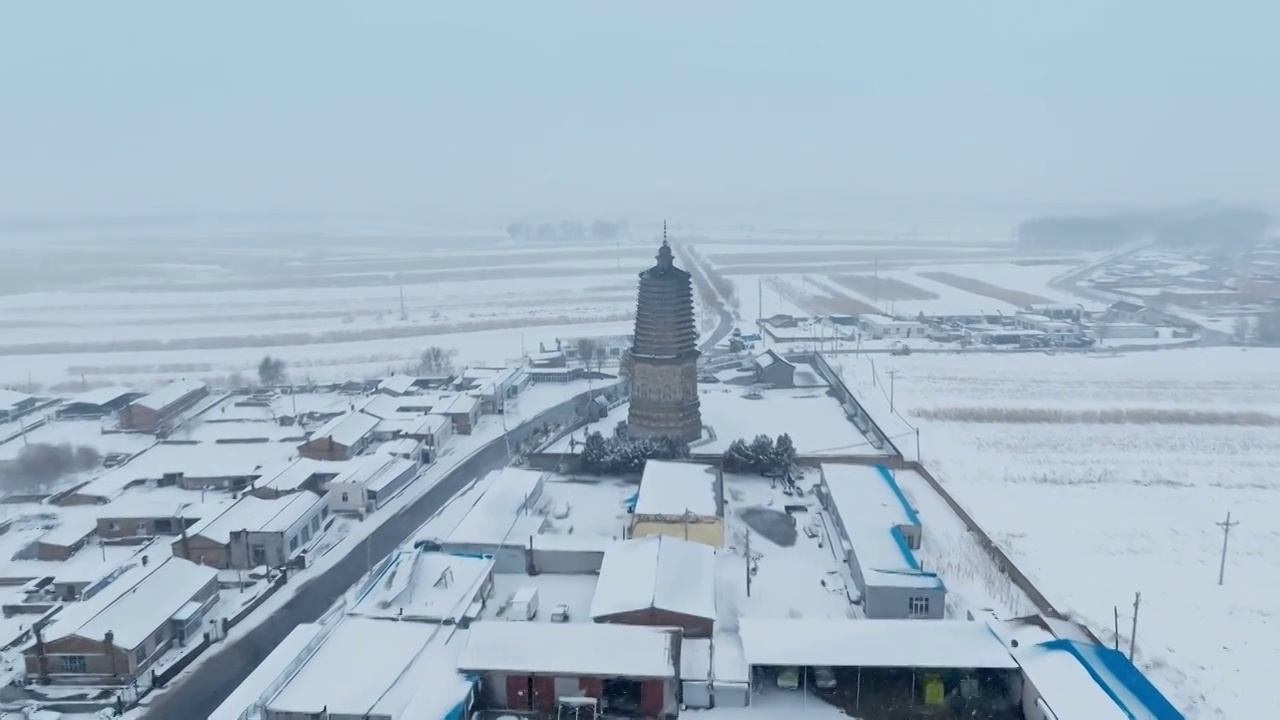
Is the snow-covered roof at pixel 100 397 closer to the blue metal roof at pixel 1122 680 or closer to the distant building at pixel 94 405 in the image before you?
the distant building at pixel 94 405

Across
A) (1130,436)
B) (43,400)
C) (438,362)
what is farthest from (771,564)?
(43,400)

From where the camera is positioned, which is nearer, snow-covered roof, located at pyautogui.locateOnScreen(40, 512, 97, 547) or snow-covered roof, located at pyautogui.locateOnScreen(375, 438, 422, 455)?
snow-covered roof, located at pyautogui.locateOnScreen(40, 512, 97, 547)

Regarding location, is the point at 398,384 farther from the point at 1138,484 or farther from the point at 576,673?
the point at 1138,484

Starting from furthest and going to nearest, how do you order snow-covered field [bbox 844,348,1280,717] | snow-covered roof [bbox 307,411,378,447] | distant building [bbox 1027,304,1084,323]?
distant building [bbox 1027,304,1084,323] → snow-covered roof [bbox 307,411,378,447] → snow-covered field [bbox 844,348,1280,717]

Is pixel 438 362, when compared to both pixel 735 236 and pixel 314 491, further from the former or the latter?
pixel 735 236

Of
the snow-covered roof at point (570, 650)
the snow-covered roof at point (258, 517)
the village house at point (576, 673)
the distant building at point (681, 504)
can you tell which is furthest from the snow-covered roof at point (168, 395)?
the village house at point (576, 673)

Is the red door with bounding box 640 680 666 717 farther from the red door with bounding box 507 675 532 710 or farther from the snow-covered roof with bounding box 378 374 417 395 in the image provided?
the snow-covered roof with bounding box 378 374 417 395

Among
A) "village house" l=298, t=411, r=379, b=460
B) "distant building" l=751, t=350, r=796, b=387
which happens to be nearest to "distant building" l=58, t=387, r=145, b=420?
"village house" l=298, t=411, r=379, b=460
